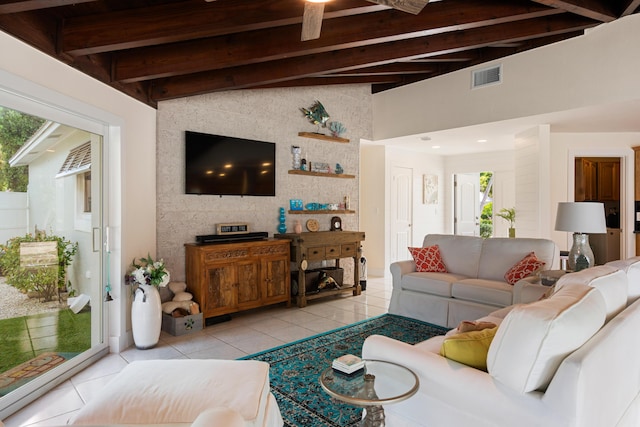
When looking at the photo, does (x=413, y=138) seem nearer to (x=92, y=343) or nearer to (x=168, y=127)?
(x=168, y=127)

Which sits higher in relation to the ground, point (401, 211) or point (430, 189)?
point (430, 189)

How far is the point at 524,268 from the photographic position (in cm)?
386

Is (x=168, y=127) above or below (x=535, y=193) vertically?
above

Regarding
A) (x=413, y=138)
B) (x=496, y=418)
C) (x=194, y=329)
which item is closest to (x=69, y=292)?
(x=194, y=329)

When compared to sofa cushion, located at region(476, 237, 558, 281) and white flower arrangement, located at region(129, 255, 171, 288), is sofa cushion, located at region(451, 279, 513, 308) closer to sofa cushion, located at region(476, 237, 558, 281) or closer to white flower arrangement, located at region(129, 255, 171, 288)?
sofa cushion, located at region(476, 237, 558, 281)

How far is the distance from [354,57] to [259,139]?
161 centimetres

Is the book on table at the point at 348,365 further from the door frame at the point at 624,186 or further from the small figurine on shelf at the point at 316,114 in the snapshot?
the door frame at the point at 624,186

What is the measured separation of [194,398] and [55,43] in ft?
8.89

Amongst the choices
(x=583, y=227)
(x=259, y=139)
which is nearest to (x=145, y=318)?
(x=259, y=139)

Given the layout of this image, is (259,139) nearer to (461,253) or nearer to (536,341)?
(461,253)

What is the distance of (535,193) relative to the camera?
5457 millimetres

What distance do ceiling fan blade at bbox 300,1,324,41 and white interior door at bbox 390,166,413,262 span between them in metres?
5.03

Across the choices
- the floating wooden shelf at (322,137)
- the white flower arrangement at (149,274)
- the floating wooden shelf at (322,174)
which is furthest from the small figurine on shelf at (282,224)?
the white flower arrangement at (149,274)

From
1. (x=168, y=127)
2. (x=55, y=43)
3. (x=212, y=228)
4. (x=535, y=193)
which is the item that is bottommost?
(x=212, y=228)
